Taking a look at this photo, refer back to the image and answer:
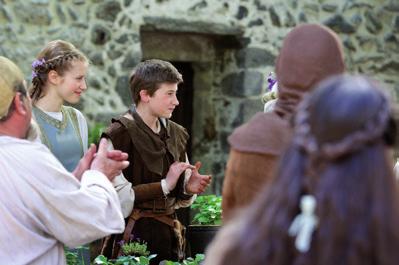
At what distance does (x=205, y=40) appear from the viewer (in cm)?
861

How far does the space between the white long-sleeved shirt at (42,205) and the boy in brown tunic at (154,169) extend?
1515 millimetres

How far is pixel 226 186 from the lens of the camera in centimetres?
271

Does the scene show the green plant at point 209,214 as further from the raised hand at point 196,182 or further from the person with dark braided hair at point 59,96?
the person with dark braided hair at point 59,96

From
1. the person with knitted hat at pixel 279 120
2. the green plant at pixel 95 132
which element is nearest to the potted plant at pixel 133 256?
the person with knitted hat at pixel 279 120

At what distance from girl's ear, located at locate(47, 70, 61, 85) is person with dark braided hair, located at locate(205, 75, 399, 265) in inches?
123

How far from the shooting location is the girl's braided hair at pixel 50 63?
4.74 meters

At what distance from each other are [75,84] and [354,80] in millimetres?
3220

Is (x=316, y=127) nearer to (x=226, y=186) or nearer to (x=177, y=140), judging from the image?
(x=226, y=186)

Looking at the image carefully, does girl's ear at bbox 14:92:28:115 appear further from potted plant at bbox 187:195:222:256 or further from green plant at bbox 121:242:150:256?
potted plant at bbox 187:195:222:256

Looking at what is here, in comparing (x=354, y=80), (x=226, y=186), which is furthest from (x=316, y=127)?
(x=226, y=186)

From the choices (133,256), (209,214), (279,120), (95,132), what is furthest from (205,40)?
(279,120)

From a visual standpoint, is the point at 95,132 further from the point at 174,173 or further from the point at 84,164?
the point at 84,164

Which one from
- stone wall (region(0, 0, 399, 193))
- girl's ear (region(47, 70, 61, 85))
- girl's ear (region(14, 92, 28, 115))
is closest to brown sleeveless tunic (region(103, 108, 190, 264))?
girl's ear (region(47, 70, 61, 85))

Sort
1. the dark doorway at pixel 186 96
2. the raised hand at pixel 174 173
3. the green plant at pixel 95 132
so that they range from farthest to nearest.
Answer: the dark doorway at pixel 186 96 → the green plant at pixel 95 132 → the raised hand at pixel 174 173
